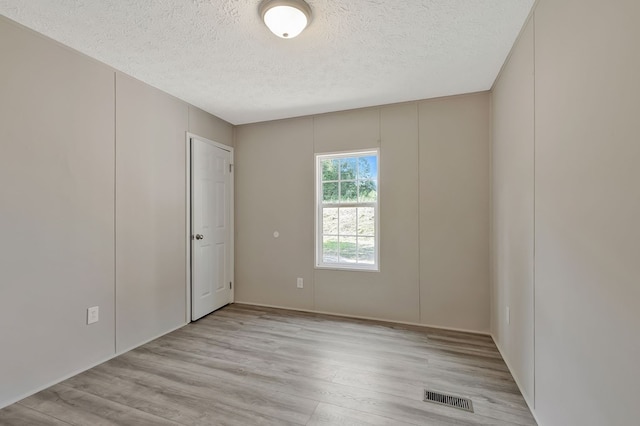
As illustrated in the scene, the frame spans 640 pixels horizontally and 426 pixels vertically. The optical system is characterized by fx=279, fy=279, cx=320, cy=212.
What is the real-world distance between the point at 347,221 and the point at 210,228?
171cm

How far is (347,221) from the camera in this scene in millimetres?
3453

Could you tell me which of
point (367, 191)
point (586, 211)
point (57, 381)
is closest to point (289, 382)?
point (57, 381)

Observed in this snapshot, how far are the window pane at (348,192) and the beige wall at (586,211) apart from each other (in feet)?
6.12

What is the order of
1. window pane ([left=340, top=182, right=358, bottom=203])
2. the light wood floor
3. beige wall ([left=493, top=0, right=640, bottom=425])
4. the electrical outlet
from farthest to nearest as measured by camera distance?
1. window pane ([left=340, top=182, right=358, bottom=203])
2. the electrical outlet
3. the light wood floor
4. beige wall ([left=493, top=0, right=640, bottom=425])

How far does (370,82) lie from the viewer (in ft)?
8.66

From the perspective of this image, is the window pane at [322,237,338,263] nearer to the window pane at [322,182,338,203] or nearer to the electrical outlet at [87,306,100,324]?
the window pane at [322,182,338,203]

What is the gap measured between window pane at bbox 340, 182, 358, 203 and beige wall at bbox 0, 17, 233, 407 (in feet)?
6.29

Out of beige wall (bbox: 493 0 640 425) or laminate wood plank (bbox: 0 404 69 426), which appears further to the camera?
laminate wood plank (bbox: 0 404 69 426)

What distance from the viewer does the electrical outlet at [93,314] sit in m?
2.23

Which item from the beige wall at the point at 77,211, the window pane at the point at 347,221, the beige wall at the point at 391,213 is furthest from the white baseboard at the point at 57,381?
the window pane at the point at 347,221

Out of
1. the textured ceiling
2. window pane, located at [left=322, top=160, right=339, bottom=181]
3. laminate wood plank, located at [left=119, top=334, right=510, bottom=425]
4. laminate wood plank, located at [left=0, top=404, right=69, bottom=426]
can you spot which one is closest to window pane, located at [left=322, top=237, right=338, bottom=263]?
window pane, located at [left=322, top=160, right=339, bottom=181]

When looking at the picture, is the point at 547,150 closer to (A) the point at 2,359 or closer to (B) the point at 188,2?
(B) the point at 188,2

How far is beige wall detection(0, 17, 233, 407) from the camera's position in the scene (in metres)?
1.82

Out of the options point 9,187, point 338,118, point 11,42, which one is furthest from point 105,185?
point 338,118
